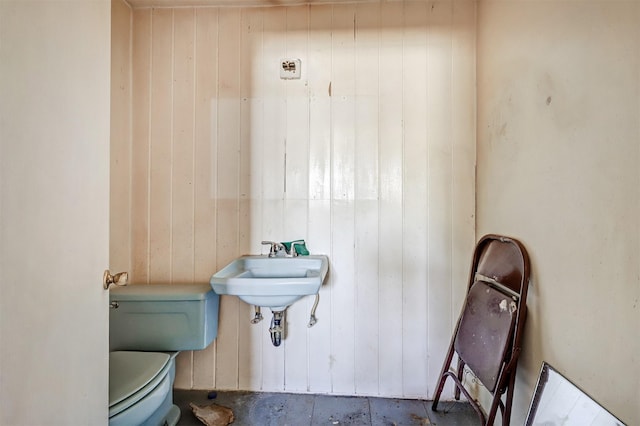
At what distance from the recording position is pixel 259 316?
163 centimetres

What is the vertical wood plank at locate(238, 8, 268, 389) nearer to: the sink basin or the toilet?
the sink basin

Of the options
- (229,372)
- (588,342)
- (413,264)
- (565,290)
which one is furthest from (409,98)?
(229,372)

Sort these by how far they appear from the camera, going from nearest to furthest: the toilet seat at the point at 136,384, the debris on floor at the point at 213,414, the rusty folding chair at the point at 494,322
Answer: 1. the toilet seat at the point at 136,384
2. the rusty folding chair at the point at 494,322
3. the debris on floor at the point at 213,414

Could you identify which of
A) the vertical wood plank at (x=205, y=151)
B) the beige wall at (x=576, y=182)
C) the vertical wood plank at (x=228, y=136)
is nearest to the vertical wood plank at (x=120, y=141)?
the vertical wood plank at (x=205, y=151)

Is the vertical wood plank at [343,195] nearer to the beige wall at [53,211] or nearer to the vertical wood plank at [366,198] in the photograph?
the vertical wood plank at [366,198]

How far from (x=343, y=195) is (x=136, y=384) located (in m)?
1.20

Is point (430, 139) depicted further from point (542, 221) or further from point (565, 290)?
point (565, 290)

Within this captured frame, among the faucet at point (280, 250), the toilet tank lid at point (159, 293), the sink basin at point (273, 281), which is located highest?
the faucet at point (280, 250)

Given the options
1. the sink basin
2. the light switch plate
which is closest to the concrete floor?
the sink basin

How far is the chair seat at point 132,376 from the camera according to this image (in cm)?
104

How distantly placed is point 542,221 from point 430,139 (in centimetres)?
72

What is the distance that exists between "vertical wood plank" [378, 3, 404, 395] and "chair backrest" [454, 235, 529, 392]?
1.14 ft

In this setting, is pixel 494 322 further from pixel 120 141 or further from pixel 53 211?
pixel 120 141

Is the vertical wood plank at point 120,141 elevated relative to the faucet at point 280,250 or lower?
elevated
